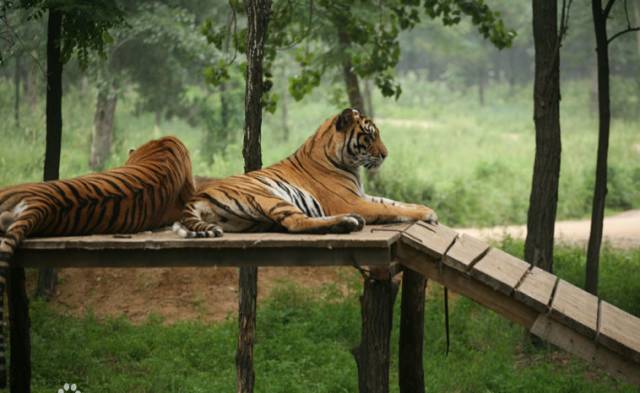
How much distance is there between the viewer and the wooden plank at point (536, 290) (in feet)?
14.6

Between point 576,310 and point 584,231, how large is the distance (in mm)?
8833

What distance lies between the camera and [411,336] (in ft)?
19.5

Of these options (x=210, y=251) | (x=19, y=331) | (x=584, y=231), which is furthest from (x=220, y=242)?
(x=584, y=231)

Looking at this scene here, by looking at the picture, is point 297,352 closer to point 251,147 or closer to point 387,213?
point 251,147

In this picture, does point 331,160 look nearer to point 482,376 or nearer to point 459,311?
point 482,376

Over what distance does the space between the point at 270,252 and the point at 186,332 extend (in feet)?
13.4

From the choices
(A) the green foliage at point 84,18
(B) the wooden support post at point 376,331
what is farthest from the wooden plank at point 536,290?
(A) the green foliage at point 84,18

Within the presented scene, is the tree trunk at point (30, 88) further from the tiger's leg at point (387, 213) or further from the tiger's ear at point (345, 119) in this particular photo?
the tiger's leg at point (387, 213)

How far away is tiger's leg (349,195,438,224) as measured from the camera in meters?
5.30

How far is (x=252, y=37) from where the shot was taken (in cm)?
609

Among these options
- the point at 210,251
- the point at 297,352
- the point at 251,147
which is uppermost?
the point at 251,147

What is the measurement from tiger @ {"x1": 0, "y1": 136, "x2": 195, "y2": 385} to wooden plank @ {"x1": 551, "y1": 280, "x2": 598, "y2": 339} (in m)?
2.31

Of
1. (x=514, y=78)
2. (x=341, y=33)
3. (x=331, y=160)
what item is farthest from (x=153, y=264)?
(x=514, y=78)

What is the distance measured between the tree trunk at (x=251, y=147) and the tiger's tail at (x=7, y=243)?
5.98 ft
